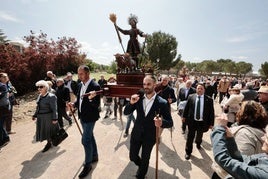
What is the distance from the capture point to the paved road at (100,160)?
4207mm

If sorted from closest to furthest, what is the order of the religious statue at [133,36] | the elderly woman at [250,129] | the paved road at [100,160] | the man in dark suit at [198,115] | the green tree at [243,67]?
the elderly woman at [250,129] → the paved road at [100,160] → the religious statue at [133,36] → the man in dark suit at [198,115] → the green tree at [243,67]

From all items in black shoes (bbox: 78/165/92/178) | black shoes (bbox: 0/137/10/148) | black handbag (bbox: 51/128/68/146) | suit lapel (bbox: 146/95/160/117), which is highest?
suit lapel (bbox: 146/95/160/117)

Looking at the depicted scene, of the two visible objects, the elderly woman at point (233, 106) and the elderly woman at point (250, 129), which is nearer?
the elderly woman at point (250, 129)

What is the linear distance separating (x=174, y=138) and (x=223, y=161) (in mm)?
4989

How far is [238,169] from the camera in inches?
62.9

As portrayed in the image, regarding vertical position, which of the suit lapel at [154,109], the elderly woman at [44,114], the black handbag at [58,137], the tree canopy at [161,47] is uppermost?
the tree canopy at [161,47]

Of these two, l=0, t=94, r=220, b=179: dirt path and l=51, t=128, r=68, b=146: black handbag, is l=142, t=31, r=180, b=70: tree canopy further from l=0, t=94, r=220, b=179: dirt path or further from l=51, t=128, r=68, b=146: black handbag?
l=51, t=128, r=68, b=146: black handbag

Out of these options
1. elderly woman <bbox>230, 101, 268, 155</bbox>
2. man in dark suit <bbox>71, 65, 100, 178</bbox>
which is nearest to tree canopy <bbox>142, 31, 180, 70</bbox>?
man in dark suit <bbox>71, 65, 100, 178</bbox>

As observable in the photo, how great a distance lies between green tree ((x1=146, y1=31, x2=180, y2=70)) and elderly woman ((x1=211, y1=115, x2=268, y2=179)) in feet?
132

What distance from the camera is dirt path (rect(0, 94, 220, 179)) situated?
4.21 m

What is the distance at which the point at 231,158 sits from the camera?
1.69 meters

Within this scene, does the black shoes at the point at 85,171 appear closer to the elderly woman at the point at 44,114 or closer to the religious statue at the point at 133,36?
the elderly woman at the point at 44,114

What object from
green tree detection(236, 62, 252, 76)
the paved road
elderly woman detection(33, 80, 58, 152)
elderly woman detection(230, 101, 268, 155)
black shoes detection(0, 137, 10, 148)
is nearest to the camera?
elderly woman detection(230, 101, 268, 155)

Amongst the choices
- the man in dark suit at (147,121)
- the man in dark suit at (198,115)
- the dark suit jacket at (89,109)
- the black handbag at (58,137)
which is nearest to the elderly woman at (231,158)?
the man in dark suit at (147,121)
